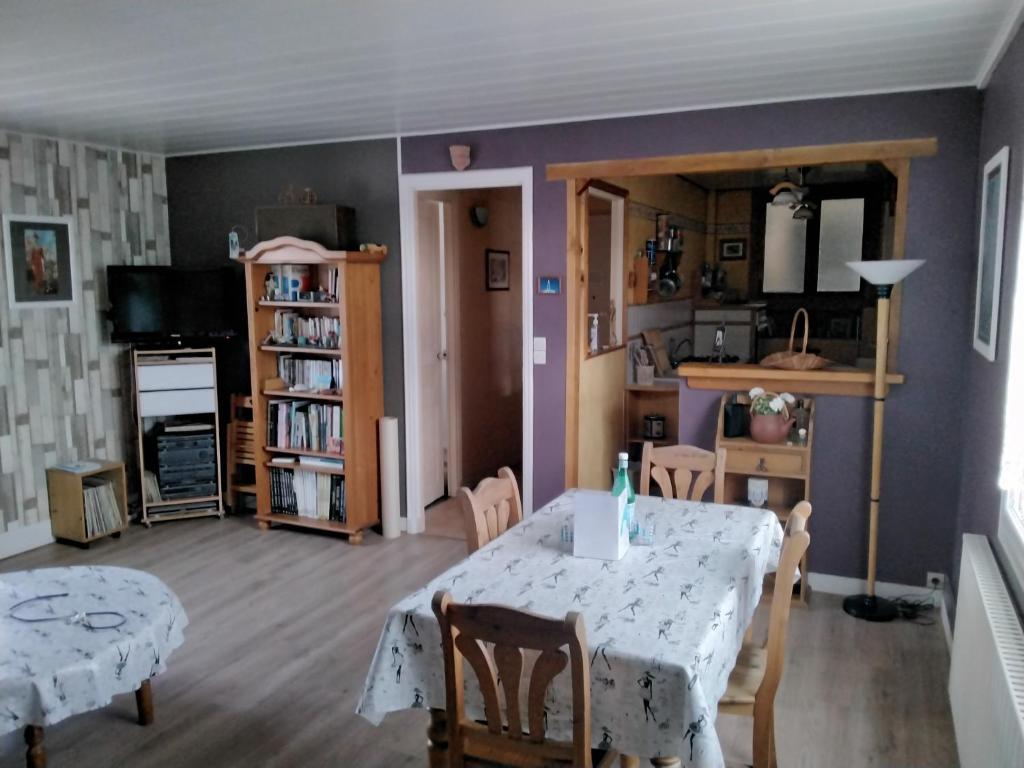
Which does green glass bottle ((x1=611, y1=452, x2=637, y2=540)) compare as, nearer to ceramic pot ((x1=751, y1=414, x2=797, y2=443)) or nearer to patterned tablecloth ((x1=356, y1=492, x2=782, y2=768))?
patterned tablecloth ((x1=356, y1=492, x2=782, y2=768))

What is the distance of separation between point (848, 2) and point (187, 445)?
14.9 ft

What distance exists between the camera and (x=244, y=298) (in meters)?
5.50

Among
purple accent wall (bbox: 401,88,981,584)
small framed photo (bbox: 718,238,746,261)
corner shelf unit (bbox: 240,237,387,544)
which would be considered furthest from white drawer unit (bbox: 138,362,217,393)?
small framed photo (bbox: 718,238,746,261)

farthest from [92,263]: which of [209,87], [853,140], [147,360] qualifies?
[853,140]

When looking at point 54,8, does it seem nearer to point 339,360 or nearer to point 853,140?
point 339,360

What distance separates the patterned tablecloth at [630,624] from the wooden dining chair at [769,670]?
11 centimetres

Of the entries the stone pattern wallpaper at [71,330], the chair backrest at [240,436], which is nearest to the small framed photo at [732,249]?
the chair backrest at [240,436]

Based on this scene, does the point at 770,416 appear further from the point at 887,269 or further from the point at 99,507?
the point at 99,507

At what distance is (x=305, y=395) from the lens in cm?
493

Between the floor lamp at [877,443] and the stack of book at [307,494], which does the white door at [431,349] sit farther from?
the floor lamp at [877,443]

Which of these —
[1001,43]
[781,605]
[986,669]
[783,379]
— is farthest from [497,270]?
[986,669]

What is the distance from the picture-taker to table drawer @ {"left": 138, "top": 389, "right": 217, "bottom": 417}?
514 cm

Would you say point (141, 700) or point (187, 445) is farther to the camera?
point (187, 445)

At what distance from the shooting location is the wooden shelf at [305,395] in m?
4.84
